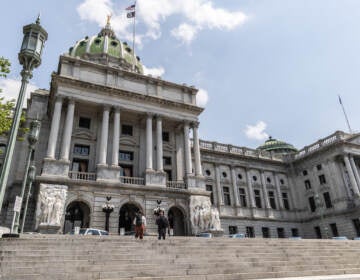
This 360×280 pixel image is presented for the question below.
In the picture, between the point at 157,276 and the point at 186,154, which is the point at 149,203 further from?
the point at 157,276

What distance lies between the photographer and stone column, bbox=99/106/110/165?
28.2m

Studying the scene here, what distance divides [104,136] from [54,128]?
188 inches

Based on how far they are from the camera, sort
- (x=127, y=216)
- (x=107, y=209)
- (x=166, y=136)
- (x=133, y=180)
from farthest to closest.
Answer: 1. (x=166, y=136)
2. (x=133, y=180)
3. (x=127, y=216)
4. (x=107, y=209)

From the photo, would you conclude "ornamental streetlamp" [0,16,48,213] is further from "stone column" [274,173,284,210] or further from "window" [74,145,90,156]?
"stone column" [274,173,284,210]

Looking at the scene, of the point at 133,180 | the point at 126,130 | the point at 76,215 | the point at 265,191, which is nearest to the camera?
the point at 76,215

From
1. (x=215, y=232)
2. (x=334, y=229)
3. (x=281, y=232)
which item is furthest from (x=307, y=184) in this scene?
(x=215, y=232)

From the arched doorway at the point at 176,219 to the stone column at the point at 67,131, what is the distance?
1195 centimetres

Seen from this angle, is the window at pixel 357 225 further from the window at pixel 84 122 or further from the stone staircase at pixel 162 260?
the window at pixel 84 122

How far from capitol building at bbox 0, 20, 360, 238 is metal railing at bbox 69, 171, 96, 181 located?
0.63 feet

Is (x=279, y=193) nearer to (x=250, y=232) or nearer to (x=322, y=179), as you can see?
(x=322, y=179)

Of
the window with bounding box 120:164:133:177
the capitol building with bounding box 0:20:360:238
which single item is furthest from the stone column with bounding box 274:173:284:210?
the window with bounding box 120:164:133:177

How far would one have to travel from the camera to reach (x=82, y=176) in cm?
2750

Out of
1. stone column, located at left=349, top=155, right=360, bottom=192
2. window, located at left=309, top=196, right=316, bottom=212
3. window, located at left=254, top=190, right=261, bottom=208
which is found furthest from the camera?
window, located at left=309, top=196, right=316, bottom=212

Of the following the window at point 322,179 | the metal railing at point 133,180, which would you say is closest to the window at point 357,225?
the window at point 322,179
